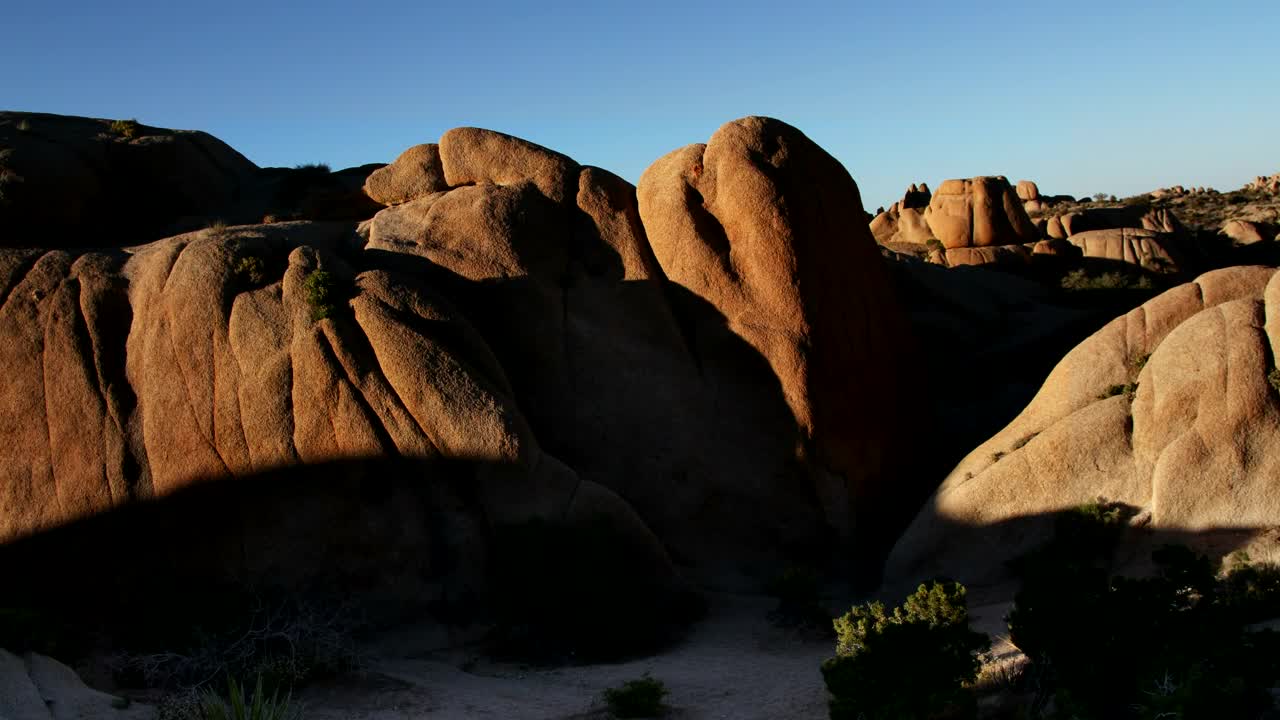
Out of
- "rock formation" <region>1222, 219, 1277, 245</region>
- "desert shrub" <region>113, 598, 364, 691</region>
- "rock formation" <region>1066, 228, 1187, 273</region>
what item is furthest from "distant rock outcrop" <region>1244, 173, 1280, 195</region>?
"desert shrub" <region>113, 598, 364, 691</region>

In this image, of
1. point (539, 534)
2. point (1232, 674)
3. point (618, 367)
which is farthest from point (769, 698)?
point (618, 367)

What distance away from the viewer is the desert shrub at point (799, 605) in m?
15.5

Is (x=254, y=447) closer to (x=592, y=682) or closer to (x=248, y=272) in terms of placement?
(x=248, y=272)

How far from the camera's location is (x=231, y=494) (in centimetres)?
1513

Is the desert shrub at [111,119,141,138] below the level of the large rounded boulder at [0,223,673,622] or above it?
above

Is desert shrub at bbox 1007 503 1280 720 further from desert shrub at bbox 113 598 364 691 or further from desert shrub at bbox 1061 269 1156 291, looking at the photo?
desert shrub at bbox 1061 269 1156 291

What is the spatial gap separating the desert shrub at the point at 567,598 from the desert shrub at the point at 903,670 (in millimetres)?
4093

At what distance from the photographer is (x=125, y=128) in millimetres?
21078

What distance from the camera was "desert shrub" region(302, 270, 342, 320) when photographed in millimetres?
15578

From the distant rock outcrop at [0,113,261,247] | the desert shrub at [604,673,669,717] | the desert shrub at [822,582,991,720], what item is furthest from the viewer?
the distant rock outcrop at [0,113,261,247]

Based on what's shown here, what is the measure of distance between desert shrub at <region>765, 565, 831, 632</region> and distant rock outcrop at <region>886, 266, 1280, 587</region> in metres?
1.53

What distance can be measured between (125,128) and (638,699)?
51.7 feet

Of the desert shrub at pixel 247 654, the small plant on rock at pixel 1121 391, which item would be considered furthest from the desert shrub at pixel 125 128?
the small plant on rock at pixel 1121 391

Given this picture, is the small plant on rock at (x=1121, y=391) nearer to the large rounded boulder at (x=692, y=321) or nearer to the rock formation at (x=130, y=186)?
the large rounded boulder at (x=692, y=321)
